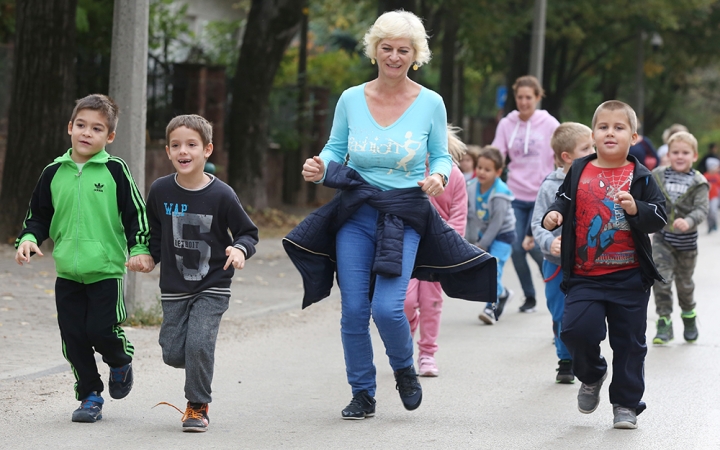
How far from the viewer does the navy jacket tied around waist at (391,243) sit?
5.70m

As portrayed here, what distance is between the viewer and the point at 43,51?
42.2ft

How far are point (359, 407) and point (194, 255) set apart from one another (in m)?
1.21

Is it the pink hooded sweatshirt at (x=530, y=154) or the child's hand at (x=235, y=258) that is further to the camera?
the pink hooded sweatshirt at (x=530, y=154)

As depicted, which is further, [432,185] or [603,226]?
[603,226]

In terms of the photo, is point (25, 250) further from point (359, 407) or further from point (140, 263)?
point (359, 407)

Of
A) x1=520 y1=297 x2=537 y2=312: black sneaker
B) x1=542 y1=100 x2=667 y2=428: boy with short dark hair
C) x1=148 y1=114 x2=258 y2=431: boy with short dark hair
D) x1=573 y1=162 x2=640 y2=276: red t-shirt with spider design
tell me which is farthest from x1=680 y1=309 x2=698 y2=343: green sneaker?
x1=148 y1=114 x2=258 y2=431: boy with short dark hair

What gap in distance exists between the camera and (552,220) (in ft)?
18.8

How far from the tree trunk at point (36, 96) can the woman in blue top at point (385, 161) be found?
783cm

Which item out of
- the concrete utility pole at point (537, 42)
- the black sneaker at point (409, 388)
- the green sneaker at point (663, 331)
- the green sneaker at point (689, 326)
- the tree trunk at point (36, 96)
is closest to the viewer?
the black sneaker at point (409, 388)

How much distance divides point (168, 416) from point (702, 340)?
15.9 feet

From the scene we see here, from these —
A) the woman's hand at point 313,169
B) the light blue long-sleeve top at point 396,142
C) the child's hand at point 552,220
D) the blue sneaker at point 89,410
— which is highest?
the light blue long-sleeve top at point 396,142

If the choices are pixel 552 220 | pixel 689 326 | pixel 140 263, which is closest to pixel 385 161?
pixel 552 220

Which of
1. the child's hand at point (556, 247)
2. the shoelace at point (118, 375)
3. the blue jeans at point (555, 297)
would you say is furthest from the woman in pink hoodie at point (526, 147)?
the shoelace at point (118, 375)

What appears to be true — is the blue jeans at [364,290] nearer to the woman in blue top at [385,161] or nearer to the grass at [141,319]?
the woman in blue top at [385,161]
